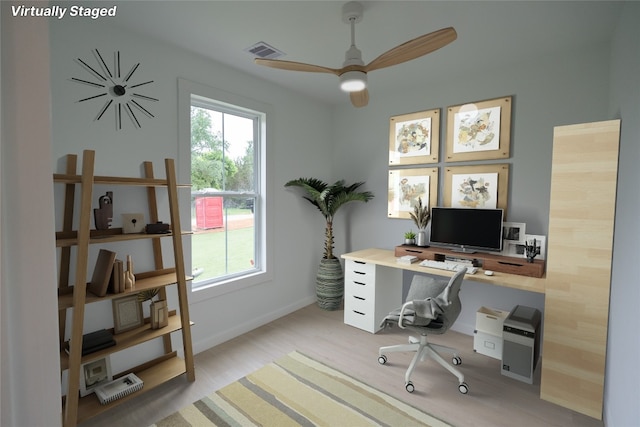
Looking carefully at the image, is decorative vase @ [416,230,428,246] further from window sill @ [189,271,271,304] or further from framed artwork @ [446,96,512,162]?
window sill @ [189,271,271,304]

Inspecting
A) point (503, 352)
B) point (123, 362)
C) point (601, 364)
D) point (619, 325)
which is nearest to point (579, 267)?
point (619, 325)

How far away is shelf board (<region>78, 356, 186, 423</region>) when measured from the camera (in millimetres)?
1954

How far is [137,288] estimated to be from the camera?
2162 mm

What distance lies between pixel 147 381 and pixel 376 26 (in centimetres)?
295

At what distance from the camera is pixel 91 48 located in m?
2.15

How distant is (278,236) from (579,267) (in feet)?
8.57

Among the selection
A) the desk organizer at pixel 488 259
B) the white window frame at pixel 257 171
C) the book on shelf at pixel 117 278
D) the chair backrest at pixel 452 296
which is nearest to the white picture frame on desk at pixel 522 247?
the desk organizer at pixel 488 259

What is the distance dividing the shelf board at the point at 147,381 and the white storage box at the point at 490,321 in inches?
96.4

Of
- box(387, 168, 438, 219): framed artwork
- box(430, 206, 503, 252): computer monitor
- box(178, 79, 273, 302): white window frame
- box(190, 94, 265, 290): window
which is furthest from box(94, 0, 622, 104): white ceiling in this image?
box(430, 206, 503, 252): computer monitor

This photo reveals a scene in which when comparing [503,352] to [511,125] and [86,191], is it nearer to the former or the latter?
[511,125]

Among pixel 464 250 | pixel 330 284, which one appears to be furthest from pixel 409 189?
pixel 330 284

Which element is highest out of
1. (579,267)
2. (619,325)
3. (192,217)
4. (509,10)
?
(509,10)

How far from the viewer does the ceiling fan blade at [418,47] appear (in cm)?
162

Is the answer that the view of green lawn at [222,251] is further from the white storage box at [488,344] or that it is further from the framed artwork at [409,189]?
the white storage box at [488,344]
